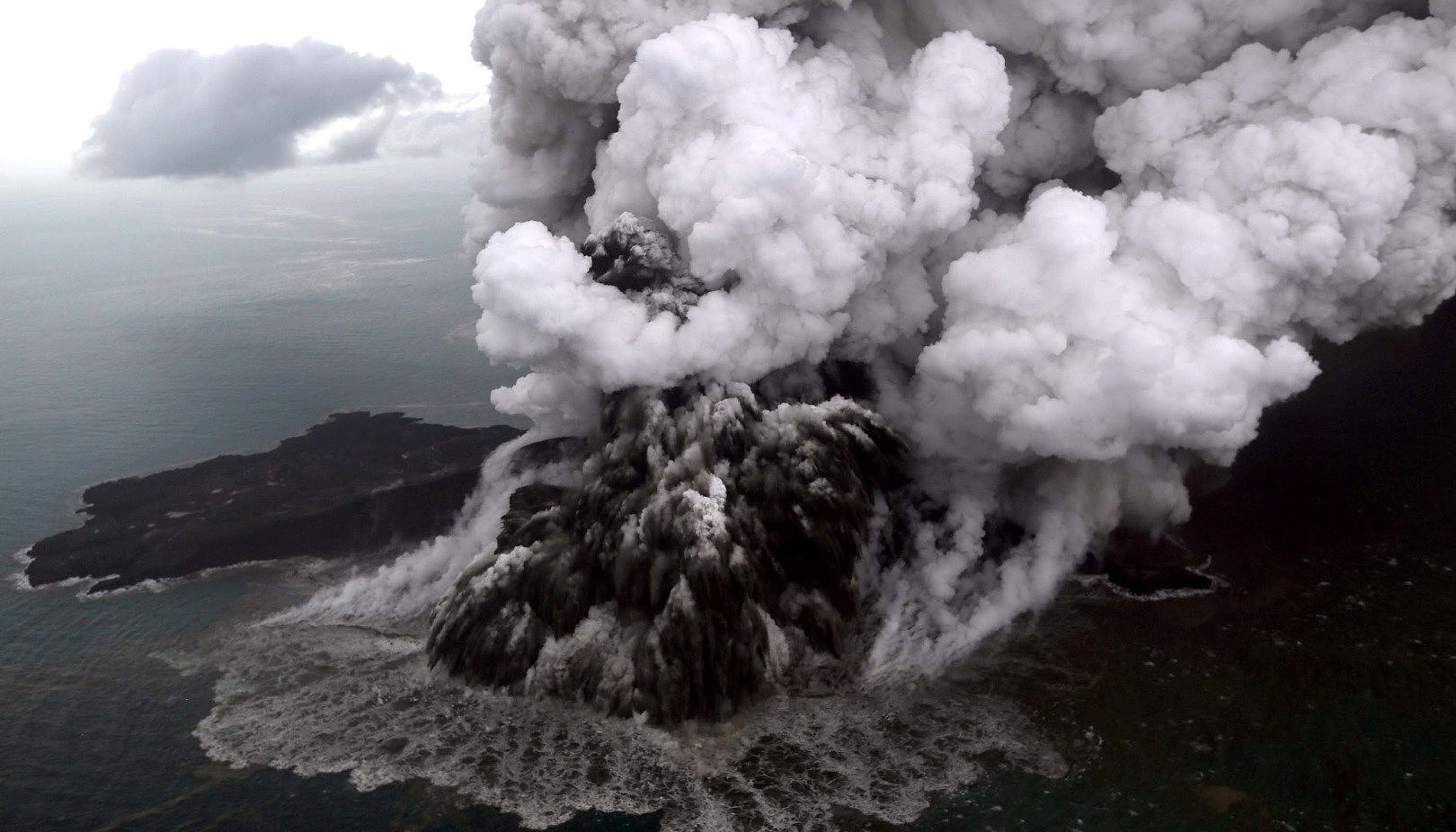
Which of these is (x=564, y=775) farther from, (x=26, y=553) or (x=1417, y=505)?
(x=26, y=553)

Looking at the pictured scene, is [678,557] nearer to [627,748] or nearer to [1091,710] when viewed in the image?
[627,748]

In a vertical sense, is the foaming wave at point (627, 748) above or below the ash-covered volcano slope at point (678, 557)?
below

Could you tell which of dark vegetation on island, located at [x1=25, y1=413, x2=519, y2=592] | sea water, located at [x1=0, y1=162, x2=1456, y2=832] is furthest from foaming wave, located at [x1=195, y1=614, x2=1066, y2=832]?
dark vegetation on island, located at [x1=25, y1=413, x2=519, y2=592]

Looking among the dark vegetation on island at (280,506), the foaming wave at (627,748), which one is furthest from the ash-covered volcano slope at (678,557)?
the dark vegetation on island at (280,506)

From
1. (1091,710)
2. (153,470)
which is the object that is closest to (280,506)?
(153,470)

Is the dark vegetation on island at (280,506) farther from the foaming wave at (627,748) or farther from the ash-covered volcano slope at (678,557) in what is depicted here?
the ash-covered volcano slope at (678,557)

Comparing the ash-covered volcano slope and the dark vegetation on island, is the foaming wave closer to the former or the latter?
the ash-covered volcano slope

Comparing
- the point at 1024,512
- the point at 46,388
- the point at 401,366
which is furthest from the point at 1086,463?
the point at 46,388
